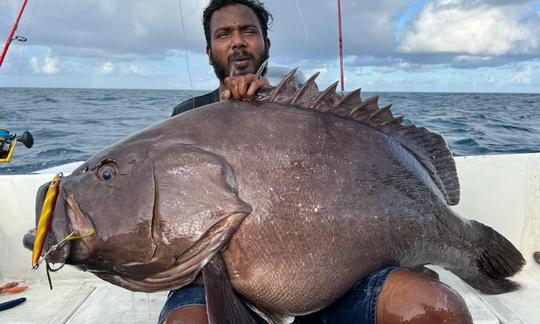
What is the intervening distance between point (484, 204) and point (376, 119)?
2.56 metres

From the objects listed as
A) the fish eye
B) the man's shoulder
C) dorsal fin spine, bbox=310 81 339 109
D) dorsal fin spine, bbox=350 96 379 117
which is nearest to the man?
dorsal fin spine, bbox=310 81 339 109

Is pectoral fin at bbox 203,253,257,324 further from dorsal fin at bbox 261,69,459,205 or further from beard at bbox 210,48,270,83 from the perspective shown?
beard at bbox 210,48,270,83

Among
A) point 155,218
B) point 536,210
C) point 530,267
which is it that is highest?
point 155,218

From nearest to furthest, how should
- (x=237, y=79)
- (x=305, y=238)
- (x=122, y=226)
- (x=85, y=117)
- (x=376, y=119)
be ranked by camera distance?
1. (x=122, y=226)
2. (x=305, y=238)
3. (x=237, y=79)
4. (x=376, y=119)
5. (x=85, y=117)

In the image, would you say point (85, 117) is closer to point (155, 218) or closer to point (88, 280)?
point (88, 280)

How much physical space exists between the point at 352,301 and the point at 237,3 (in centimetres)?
234

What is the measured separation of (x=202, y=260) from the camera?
187 cm

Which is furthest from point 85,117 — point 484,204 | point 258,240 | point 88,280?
point 258,240

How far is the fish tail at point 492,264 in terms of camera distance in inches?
98.7

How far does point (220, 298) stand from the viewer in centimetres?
180

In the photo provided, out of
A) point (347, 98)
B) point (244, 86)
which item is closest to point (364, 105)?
point (347, 98)

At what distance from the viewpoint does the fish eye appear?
191 cm

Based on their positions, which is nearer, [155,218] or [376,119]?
[155,218]

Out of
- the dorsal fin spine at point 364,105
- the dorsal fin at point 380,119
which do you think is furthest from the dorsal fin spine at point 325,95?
the dorsal fin spine at point 364,105
